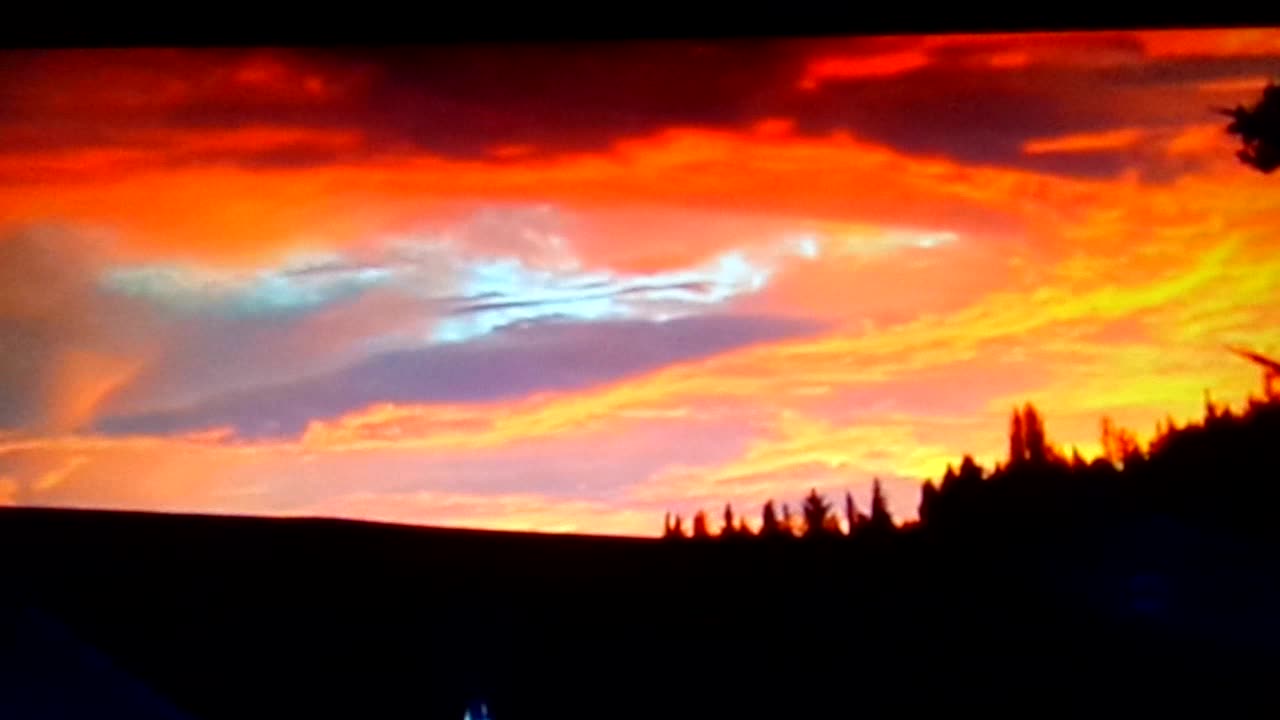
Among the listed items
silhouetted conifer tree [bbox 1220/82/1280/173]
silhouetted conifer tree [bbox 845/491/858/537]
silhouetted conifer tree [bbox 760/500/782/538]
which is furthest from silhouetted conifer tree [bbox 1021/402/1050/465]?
silhouetted conifer tree [bbox 1220/82/1280/173]

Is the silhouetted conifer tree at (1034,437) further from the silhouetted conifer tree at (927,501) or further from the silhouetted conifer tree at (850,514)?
the silhouetted conifer tree at (850,514)

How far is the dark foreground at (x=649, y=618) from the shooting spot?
6.36ft

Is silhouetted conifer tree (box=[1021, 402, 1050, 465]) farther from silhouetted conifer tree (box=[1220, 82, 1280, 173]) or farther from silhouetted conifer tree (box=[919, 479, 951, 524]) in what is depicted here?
silhouetted conifer tree (box=[1220, 82, 1280, 173])

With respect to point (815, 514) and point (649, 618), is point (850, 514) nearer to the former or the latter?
point (815, 514)

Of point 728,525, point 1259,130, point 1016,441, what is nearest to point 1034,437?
point 1016,441

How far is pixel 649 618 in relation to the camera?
1982 mm

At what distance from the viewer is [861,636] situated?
6.46 ft

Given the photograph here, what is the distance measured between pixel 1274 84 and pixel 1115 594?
72 cm

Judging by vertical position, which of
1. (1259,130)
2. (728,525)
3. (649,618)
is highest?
(1259,130)

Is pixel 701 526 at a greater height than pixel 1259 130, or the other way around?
pixel 1259 130

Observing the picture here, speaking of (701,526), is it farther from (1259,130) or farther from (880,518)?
(1259,130)

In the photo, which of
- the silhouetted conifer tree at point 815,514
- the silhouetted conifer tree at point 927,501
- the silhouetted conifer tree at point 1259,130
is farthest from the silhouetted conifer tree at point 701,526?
the silhouetted conifer tree at point 1259,130

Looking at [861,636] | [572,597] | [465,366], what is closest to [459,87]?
[465,366]

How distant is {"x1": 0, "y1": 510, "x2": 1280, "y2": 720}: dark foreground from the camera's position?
1.94 m
